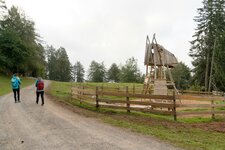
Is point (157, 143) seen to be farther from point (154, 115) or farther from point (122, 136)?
point (154, 115)

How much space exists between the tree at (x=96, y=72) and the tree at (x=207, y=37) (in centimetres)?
6716

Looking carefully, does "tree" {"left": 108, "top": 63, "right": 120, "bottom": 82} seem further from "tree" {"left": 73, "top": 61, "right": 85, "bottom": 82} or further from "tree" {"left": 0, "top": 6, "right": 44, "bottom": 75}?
"tree" {"left": 0, "top": 6, "right": 44, "bottom": 75}

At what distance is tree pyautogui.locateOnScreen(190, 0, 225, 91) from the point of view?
39969 mm

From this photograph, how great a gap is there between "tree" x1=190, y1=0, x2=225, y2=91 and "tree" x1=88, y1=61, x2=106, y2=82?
67155mm

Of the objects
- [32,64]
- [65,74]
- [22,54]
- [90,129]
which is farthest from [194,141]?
[65,74]

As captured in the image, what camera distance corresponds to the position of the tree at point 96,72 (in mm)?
108438

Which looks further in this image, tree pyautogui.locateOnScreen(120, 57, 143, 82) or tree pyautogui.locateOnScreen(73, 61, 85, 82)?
tree pyautogui.locateOnScreen(73, 61, 85, 82)

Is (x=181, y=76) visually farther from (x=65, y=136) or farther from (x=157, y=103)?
(x=65, y=136)

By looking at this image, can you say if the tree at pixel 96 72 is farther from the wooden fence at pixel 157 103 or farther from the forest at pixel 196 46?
the wooden fence at pixel 157 103

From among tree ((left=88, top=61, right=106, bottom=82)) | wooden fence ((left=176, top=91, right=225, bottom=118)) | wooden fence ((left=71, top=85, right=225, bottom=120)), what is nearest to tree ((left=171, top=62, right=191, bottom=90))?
Result: tree ((left=88, top=61, right=106, bottom=82))

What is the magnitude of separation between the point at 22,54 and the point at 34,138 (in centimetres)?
4108

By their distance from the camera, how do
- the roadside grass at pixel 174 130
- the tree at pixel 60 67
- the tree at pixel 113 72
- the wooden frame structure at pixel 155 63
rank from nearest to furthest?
the roadside grass at pixel 174 130
the wooden frame structure at pixel 155 63
the tree at pixel 60 67
the tree at pixel 113 72

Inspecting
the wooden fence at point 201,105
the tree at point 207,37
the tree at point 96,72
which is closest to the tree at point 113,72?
the tree at point 96,72

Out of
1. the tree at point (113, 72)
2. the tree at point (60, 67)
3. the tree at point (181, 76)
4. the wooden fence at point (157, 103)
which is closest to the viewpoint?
the wooden fence at point (157, 103)
